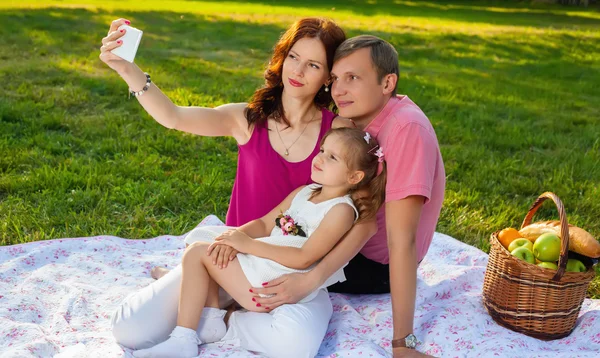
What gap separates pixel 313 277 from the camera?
2.90 metres

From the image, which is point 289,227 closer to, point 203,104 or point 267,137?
point 267,137

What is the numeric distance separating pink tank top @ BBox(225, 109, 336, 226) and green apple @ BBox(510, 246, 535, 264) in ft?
3.29

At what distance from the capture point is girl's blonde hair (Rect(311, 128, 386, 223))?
297 cm

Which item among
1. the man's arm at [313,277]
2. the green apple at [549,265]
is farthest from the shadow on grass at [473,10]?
the man's arm at [313,277]

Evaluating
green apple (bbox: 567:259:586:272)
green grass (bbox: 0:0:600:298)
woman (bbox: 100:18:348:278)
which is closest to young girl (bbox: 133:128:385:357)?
woman (bbox: 100:18:348:278)

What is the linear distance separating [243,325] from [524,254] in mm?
1241

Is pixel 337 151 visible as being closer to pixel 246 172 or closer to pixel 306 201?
pixel 306 201

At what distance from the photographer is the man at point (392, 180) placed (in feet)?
9.35

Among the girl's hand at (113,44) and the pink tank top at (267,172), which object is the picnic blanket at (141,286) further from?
the girl's hand at (113,44)

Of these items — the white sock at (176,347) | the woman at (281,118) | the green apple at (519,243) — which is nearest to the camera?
the white sock at (176,347)

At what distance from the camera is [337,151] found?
9.79 feet

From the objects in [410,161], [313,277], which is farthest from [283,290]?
[410,161]

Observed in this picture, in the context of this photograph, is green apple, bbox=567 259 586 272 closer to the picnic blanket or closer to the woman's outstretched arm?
the picnic blanket

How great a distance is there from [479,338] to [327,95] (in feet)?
4.37
